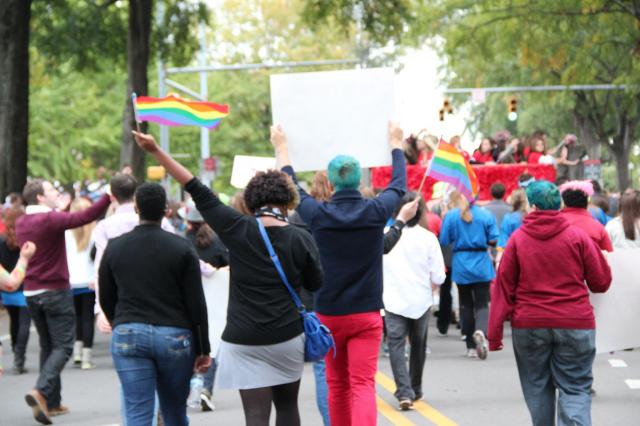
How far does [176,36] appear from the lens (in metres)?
29.2

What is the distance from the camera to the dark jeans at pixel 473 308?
1380 cm

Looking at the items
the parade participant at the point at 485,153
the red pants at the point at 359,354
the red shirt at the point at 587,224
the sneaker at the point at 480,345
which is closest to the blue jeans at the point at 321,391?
the red pants at the point at 359,354

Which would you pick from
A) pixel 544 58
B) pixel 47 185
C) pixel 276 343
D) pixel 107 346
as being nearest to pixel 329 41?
pixel 544 58

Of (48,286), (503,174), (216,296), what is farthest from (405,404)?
(503,174)

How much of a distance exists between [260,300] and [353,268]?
3.64ft

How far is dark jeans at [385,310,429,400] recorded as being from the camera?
10.4 meters

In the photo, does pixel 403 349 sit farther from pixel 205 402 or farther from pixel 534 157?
pixel 534 157

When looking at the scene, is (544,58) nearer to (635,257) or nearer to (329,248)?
(635,257)

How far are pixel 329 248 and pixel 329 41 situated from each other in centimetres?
5479

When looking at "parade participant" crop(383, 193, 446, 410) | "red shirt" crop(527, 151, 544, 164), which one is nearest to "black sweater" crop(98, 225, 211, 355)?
"parade participant" crop(383, 193, 446, 410)

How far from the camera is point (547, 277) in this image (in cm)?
761

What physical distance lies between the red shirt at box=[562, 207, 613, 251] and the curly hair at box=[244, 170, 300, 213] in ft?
11.6

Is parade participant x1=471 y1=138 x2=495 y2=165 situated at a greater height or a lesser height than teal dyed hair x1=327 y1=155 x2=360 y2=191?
lesser

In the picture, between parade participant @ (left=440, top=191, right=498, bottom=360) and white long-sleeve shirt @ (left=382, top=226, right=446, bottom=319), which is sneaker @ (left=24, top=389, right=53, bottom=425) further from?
parade participant @ (left=440, top=191, right=498, bottom=360)
